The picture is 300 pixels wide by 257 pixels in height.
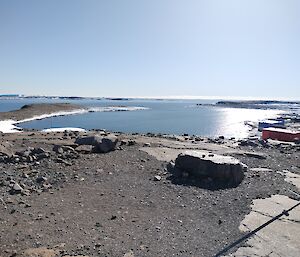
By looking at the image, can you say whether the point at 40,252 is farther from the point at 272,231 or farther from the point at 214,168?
the point at 214,168

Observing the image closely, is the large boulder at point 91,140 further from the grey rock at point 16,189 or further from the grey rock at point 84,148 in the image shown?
the grey rock at point 16,189

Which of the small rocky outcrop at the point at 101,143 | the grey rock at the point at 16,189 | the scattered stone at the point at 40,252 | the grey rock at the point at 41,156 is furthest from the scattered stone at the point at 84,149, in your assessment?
the scattered stone at the point at 40,252

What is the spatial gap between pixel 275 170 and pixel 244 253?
9.40 metres

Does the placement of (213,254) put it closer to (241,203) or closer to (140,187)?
(241,203)

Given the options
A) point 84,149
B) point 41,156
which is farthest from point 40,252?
point 84,149

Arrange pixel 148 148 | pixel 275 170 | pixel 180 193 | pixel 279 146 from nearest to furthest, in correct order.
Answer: pixel 180 193 → pixel 275 170 → pixel 148 148 → pixel 279 146

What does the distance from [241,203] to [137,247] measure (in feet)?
15.8

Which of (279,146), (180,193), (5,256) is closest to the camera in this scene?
(5,256)

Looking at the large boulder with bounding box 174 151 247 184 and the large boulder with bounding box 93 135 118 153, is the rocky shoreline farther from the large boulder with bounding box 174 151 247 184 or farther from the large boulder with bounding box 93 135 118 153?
the large boulder with bounding box 174 151 247 184

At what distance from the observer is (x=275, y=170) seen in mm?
17641

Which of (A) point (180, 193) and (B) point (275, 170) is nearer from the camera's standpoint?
(A) point (180, 193)

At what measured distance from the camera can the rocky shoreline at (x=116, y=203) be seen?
9.39m

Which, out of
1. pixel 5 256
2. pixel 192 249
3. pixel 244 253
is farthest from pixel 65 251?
pixel 244 253

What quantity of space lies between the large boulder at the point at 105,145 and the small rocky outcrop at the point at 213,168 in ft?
16.9
